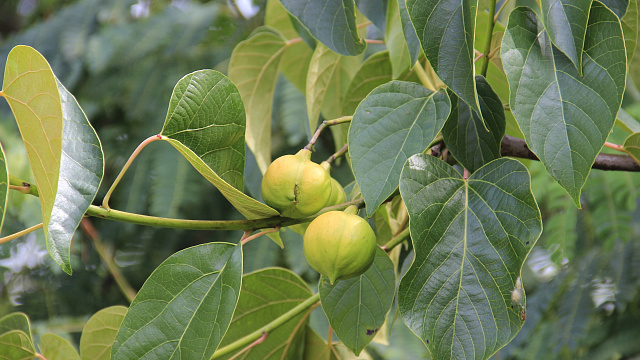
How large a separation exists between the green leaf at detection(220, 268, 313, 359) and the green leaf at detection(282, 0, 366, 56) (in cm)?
27

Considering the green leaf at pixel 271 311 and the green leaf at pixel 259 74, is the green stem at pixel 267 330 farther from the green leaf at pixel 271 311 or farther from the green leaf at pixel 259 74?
the green leaf at pixel 259 74

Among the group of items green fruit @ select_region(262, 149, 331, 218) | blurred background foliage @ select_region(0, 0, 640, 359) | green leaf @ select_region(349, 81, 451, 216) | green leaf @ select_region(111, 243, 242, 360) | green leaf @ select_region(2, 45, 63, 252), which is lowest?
blurred background foliage @ select_region(0, 0, 640, 359)

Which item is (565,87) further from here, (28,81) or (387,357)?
(387,357)

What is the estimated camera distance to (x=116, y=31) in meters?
1.46

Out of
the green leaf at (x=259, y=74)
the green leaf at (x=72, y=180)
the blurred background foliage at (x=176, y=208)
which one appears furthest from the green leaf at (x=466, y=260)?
the blurred background foliage at (x=176, y=208)

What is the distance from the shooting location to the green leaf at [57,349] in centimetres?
59

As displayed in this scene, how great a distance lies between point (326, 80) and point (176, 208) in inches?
30.7

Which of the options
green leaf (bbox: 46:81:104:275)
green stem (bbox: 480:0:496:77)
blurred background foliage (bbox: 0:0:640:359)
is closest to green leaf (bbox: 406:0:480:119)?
green stem (bbox: 480:0:496:77)

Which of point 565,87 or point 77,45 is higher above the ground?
point 565,87

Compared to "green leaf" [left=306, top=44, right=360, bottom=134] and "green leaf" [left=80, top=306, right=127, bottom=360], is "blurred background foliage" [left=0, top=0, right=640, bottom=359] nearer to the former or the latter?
"green leaf" [left=306, top=44, right=360, bottom=134]

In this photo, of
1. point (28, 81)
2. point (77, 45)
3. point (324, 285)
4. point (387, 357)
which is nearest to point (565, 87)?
point (324, 285)

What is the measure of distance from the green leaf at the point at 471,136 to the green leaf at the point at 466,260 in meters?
0.05

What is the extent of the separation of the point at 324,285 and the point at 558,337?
92 cm

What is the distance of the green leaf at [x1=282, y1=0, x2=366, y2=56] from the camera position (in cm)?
50
